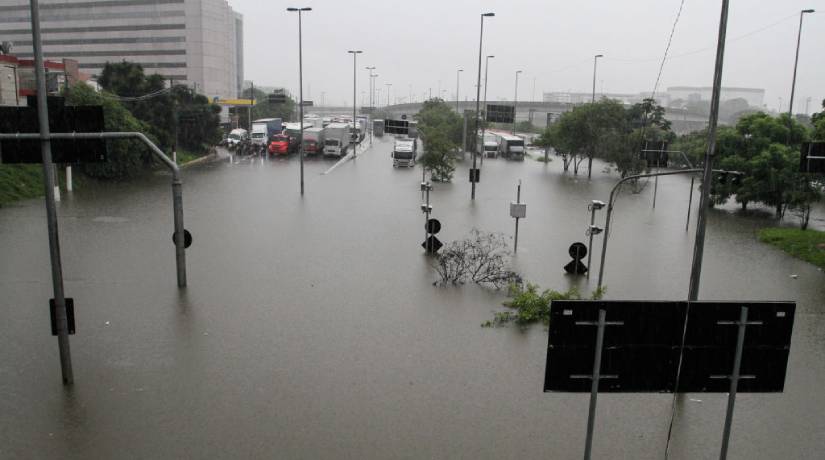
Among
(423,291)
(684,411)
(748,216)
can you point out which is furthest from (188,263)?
(748,216)

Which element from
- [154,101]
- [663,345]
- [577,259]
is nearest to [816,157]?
[577,259]

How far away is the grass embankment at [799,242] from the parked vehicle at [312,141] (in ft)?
103

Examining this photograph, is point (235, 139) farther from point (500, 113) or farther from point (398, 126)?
point (500, 113)

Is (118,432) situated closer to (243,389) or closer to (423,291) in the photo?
(243,389)

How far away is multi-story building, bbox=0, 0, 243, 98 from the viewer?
4119 inches

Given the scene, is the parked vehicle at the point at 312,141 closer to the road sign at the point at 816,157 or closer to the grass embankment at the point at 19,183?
the grass embankment at the point at 19,183

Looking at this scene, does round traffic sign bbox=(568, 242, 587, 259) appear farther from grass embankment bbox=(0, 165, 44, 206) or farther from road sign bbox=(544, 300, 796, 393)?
grass embankment bbox=(0, 165, 44, 206)

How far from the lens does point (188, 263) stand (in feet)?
50.8

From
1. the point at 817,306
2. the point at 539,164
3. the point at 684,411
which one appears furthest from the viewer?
the point at 539,164

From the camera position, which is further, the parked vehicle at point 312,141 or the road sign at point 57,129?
the parked vehicle at point 312,141

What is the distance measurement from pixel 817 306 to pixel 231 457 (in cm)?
1240

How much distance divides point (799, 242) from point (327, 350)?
16.4 meters

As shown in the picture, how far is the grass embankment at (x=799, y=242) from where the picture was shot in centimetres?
1828

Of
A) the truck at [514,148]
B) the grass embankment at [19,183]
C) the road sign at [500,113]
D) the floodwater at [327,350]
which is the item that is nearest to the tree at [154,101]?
the grass embankment at [19,183]
